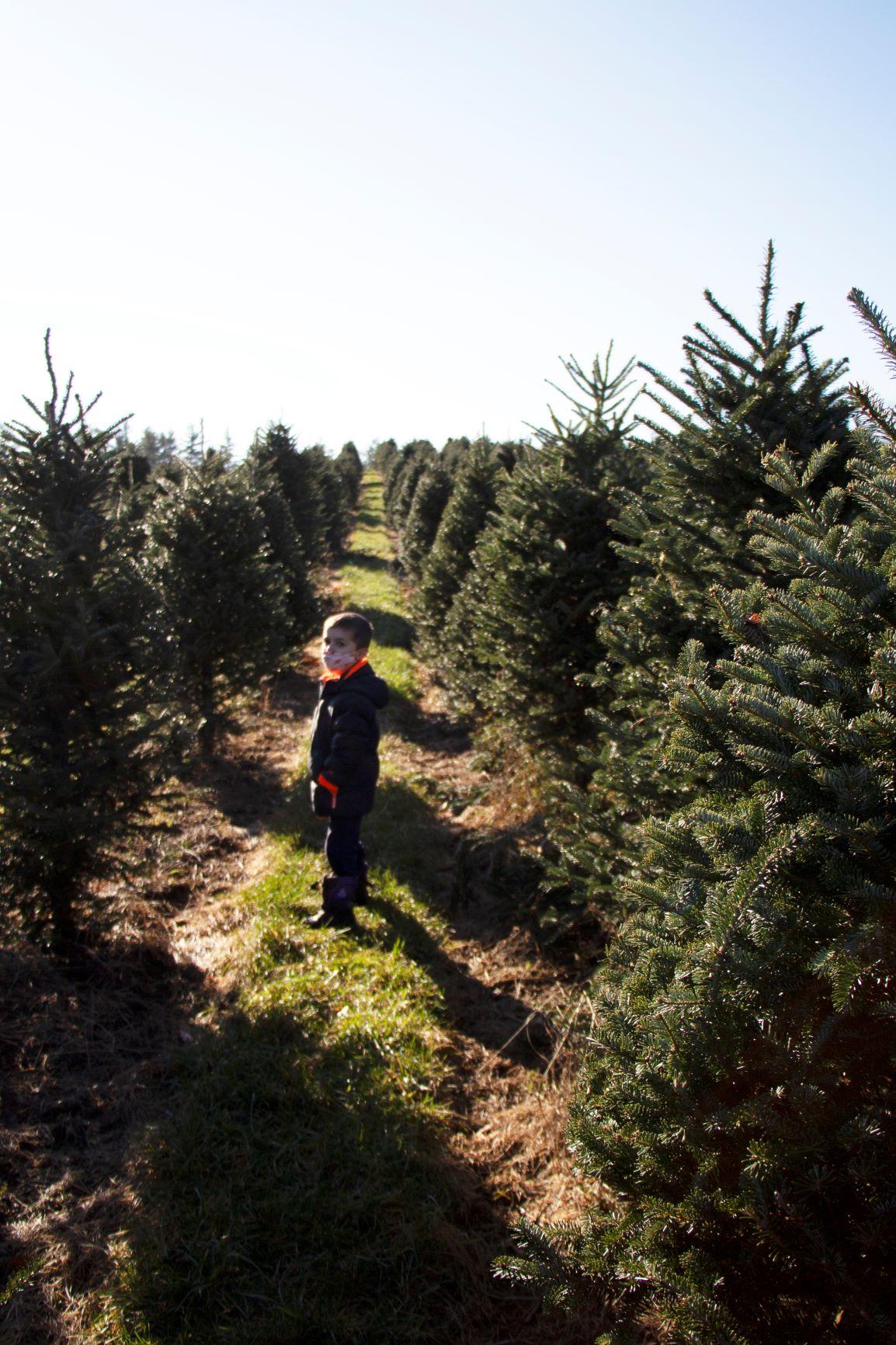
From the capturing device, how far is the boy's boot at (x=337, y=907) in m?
4.95

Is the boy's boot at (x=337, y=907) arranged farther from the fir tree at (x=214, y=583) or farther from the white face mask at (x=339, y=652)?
the fir tree at (x=214, y=583)

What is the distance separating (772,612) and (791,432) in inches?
68.1

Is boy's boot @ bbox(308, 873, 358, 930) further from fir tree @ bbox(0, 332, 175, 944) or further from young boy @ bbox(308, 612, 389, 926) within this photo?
fir tree @ bbox(0, 332, 175, 944)

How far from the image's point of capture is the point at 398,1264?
8.94 feet

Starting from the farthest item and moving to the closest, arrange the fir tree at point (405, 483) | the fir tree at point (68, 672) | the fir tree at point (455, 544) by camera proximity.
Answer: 1. the fir tree at point (405, 483)
2. the fir tree at point (455, 544)
3. the fir tree at point (68, 672)

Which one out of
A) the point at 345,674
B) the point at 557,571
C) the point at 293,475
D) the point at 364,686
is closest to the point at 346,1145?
the point at 364,686

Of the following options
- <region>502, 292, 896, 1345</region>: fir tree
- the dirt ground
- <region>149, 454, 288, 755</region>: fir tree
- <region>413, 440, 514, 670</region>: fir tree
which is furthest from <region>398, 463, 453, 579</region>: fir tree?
<region>502, 292, 896, 1345</region>: fir tree

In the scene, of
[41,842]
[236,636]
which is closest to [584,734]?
[41,842]

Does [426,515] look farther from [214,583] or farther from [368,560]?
[214,583]

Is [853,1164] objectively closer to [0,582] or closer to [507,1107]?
[507,1107]

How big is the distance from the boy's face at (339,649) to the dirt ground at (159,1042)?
130 cm

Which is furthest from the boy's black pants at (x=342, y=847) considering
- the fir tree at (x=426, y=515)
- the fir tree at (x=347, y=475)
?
the fir tree at (x=347, y=475)

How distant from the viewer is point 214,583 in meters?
8.52

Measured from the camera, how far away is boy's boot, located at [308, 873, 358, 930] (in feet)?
16.2
